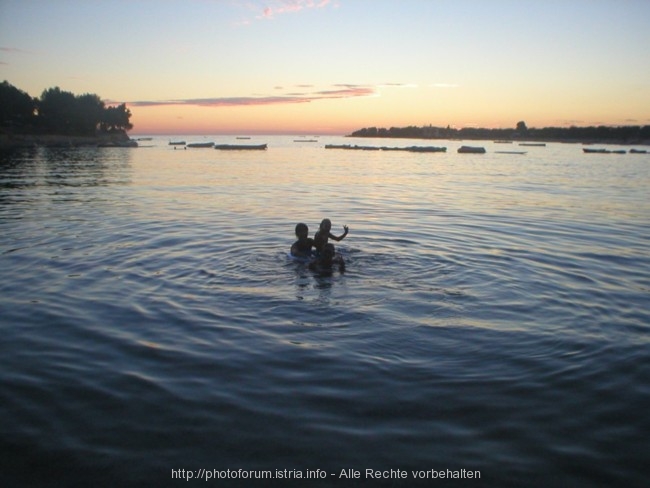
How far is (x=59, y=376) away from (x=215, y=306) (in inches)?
126

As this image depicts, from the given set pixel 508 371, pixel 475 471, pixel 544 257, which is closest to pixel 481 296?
pixel 508 371

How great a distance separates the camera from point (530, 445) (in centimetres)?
502

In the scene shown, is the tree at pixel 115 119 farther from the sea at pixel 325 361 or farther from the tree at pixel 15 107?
the sea at pixel 325 361

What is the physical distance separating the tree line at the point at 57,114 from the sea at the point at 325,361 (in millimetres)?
118971

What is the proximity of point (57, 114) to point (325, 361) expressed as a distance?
489ft

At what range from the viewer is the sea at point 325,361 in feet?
15.6

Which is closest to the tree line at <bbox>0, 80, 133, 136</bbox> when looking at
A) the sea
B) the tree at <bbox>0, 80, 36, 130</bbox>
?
the tree at <bbox>0, 80, 36, 130</bbox>

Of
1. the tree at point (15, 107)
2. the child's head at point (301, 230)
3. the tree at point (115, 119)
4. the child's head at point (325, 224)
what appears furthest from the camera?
the tree at point (115, 119)

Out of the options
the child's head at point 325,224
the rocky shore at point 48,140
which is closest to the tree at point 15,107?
the rocky shore at point 48,140

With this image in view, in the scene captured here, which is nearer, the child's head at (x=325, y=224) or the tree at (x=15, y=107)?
the child's head at (x=325, y=224)

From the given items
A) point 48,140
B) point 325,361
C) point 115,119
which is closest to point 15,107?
point 48,140

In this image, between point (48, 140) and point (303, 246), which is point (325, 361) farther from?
point (48, 140)

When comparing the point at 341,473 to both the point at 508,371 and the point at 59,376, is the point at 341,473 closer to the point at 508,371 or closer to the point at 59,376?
the point at 508,371

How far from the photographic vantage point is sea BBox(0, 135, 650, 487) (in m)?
4.76
